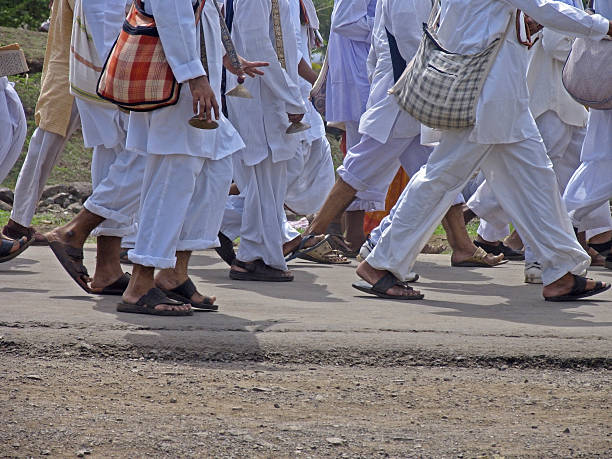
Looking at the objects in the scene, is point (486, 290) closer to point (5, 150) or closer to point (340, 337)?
point (340, 337)

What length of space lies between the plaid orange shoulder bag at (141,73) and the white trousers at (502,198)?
144 cm

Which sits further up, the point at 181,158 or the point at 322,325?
the point at 181,158

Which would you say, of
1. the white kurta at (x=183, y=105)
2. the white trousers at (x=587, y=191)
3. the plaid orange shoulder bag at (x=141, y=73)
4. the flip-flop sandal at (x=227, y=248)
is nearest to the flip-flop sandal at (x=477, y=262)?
the white trousers at (x=587, y=191)

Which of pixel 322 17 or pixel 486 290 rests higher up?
pixel 486 290

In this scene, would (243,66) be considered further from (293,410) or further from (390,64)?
(293,410)

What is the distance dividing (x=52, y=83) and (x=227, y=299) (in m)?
1.81

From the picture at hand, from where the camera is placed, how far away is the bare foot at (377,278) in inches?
215

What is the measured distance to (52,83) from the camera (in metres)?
6.29

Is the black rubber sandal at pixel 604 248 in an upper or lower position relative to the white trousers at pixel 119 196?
lower

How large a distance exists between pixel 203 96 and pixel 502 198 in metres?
1.72

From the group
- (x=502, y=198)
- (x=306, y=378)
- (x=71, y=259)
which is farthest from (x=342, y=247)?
(x=306, y=378)

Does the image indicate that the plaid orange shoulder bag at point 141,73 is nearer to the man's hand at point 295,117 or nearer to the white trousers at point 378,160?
the man's hand at point 295,117

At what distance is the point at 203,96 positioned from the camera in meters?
4.32

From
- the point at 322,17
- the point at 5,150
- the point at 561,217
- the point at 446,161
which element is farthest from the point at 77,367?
the point at 322,17
